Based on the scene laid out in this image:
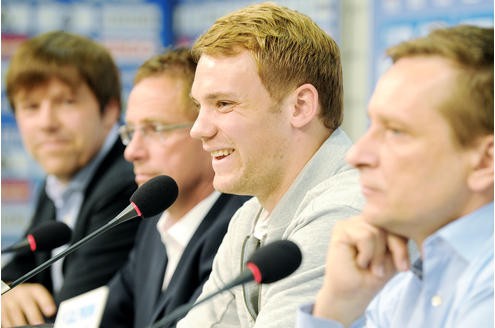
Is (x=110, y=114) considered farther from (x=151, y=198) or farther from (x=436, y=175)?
(x=436, y=175)

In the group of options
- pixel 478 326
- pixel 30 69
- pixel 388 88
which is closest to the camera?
pixel 478 326

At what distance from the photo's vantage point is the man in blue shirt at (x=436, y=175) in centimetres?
120

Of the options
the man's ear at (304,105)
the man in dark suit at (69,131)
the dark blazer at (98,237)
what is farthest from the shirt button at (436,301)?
the man in dark suit at (69,131)

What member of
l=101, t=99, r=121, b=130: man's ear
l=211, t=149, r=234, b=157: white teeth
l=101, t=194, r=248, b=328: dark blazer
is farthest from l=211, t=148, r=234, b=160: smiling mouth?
l=101, t=99, r=121, b=130: man's ear

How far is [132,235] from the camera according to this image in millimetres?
2822

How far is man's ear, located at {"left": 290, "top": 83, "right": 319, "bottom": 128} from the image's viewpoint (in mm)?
1850

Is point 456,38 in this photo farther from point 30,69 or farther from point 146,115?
point 30,69

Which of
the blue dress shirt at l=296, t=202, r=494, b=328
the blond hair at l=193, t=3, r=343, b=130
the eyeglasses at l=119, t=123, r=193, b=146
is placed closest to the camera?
the blue dress shirt at l=296, t=202, r=494, b=328

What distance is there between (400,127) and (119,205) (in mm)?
1764

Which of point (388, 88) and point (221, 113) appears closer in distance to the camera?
point (388, 88)

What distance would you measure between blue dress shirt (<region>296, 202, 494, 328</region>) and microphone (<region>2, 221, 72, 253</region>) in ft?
2.64

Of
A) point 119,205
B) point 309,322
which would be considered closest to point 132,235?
point 119,205

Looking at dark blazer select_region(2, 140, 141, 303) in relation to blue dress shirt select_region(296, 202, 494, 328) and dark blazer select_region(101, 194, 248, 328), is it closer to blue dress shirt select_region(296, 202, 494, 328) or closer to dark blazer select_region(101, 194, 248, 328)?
dark blazer select_region(101, 194, 248, 328)

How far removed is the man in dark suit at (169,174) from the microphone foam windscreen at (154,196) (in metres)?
0.43
